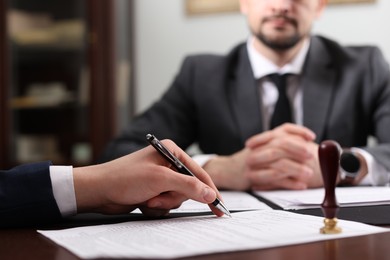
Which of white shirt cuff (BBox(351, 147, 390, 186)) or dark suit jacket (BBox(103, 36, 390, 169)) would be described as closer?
white shirt cuff (BBox(351, 147, 390, 186))

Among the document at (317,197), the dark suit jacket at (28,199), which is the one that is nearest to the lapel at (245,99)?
the document at (317,197)

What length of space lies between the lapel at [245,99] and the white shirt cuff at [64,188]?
0.91 meters

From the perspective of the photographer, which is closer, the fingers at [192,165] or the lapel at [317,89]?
the fingers at [192,165]

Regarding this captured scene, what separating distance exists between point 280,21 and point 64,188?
1.08 m

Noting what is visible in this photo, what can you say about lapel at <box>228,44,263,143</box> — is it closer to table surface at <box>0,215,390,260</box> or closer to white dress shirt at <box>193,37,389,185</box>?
white dress shirt at <box>193,37,389,185</box>

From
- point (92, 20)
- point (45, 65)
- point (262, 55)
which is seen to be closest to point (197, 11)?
point (92, 20)

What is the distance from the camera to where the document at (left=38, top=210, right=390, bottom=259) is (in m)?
0.67

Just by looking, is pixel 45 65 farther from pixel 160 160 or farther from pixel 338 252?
pixel 338 252

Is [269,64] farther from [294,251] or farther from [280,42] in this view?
[294,251]

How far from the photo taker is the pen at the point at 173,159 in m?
0.91

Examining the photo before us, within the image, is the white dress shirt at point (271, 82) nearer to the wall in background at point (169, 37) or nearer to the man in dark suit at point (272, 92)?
the man in dark suit at point (272, 92)

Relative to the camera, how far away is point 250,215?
0.93 metres

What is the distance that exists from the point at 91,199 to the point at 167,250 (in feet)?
1.04

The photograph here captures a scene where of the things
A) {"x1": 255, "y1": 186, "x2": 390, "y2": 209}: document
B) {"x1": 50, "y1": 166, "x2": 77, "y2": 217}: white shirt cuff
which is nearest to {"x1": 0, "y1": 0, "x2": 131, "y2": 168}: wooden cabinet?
{"x1": 255, "y1": 186, "x2": 390, "y2": 209}: document
